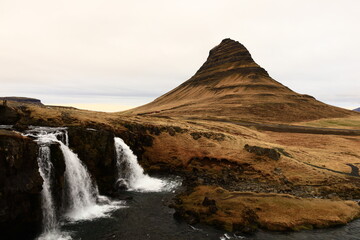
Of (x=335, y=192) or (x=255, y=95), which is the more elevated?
(x=255, y=95)

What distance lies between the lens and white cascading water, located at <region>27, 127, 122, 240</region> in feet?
74.8

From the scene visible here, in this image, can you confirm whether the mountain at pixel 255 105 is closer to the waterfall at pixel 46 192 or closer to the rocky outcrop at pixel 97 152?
the rocky outcrop at pixel 97 152

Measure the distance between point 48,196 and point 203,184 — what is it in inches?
835

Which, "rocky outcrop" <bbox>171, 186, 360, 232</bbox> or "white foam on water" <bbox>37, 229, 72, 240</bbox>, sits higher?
"rocky outcrop" <bbox>171, 186, 360, 232</bbox>

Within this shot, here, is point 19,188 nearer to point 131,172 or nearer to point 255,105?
point 131,172

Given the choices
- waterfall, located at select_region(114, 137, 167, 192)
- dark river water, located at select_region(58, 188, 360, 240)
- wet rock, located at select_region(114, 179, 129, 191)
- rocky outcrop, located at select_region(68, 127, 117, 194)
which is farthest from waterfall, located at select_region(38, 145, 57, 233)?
waterfall, located at select_region(114, 137, 167, 192)

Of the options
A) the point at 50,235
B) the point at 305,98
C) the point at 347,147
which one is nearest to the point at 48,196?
→ the point at 50,235

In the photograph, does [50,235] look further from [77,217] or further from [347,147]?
[347,147]

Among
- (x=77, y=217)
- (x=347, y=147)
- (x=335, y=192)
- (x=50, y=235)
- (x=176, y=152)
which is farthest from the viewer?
(x=347, y=147)

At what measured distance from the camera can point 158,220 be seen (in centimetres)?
2545

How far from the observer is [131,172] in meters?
38.4

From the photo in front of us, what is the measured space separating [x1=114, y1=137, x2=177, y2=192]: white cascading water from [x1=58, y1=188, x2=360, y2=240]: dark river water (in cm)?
903

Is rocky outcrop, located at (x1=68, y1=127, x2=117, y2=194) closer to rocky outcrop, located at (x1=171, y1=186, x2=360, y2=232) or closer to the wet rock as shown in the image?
the wet rock

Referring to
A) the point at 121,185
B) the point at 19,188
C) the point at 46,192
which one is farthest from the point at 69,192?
the point at 121,185
